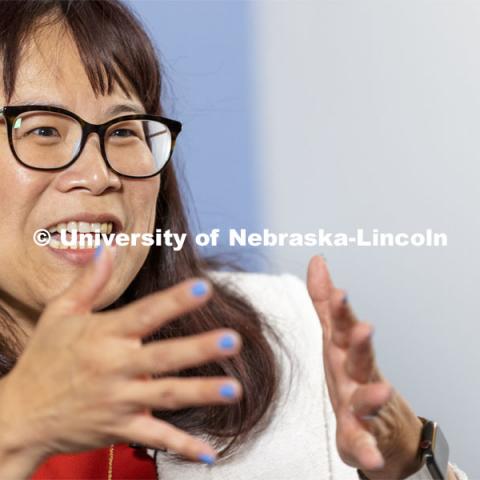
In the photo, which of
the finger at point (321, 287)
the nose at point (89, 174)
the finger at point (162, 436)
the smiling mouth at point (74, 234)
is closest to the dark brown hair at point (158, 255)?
the nose at point (89, 174)

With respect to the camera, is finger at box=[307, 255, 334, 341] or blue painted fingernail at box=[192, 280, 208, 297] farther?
finger at box=[307, 255, 334, 341]

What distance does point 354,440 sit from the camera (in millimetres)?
1083

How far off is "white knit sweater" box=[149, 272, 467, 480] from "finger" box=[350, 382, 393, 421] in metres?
0.46

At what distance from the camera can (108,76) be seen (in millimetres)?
1512

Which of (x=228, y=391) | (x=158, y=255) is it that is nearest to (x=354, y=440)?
(x=228, y=391)

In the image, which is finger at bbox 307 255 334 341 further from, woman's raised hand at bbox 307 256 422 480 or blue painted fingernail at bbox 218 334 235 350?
blue painted fingernail at bbox 218 334 235 350

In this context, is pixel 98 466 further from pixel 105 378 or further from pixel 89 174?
pixel 105 378

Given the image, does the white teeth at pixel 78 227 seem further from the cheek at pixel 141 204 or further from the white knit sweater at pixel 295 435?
the white knit sweater at pixel 295 435

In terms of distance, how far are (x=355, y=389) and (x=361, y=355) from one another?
0.22 feet

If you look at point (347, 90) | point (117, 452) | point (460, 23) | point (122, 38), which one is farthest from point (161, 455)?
point (460, 23)

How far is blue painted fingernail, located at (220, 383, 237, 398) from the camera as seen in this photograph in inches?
33.4

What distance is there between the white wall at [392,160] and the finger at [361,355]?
4.45ft

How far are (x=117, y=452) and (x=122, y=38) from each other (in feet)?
2.40

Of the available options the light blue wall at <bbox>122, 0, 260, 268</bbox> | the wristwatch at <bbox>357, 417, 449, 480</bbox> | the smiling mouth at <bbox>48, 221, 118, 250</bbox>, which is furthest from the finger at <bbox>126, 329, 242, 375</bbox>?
the light blue wall at <bbox>122, 0, 260, 268</bbox>
